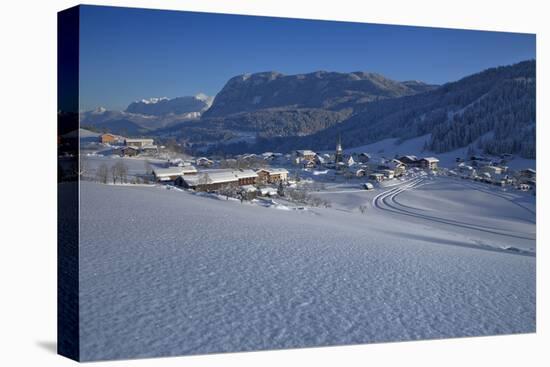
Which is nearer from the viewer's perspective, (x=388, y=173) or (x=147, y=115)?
(x=147, y=115)

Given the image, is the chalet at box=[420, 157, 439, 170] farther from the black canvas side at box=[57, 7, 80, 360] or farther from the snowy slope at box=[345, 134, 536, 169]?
the black canvas side at box=[57, 7, 80, 360]

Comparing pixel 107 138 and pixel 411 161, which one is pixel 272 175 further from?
pixel 107 138

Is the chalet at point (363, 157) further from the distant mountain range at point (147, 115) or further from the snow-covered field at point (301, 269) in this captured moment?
the distant mountain range at point (147, 115)

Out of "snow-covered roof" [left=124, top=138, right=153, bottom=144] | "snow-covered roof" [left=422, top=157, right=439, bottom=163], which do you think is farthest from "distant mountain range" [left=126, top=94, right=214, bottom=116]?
"snow-covered roof" [left=422, top=157, right=439, bottom=163]

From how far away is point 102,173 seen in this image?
544cm

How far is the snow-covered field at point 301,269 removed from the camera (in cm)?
457

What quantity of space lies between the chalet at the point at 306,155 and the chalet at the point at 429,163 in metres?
1.60

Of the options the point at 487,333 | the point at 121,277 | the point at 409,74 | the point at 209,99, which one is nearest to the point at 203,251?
the point at 121,277

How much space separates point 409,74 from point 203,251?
378 cm

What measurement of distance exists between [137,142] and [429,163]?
4013 mm

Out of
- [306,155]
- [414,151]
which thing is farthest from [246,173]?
[414,151]

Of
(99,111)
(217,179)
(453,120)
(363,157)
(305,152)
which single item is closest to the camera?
(99,111)

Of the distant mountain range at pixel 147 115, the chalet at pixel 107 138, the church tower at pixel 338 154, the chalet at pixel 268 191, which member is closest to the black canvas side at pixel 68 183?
the distant mountain range at pixel 147 115

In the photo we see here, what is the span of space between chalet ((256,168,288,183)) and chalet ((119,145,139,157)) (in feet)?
5.29
